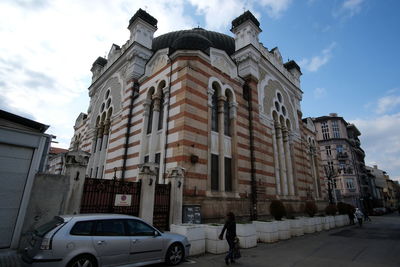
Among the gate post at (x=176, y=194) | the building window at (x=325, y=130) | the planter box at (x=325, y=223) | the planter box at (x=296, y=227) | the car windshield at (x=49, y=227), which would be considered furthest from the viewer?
the building window at (x=325, y=130)

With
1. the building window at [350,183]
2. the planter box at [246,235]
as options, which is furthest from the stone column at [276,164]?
the building window at [350,183]

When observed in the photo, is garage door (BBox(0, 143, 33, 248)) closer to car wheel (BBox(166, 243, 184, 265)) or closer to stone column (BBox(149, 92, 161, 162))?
car wheel (BBox(166, 243, 184, 265))

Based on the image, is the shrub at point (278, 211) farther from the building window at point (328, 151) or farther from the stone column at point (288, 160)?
the building window at point (328, 151)

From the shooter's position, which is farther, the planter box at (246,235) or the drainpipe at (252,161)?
the drainpipe at (252,161)

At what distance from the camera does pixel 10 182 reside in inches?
288

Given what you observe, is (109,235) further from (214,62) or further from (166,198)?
(214,62)

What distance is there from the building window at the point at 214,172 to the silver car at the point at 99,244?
6541mm

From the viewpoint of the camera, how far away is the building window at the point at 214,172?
523 inches

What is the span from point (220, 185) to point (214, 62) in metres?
8.54

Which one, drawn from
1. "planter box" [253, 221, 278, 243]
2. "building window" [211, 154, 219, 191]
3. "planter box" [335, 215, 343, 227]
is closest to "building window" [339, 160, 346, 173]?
"planter box" [335, 215, 343, 227]

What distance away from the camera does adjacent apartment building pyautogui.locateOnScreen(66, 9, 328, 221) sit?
1279cm

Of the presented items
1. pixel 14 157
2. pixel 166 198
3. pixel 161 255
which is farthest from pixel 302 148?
pixel 14 157

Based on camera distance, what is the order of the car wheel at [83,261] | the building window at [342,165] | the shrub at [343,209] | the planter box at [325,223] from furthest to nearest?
1. the building window at [342,165]
2. the shrub at [343,209]
3. the planter box at [325,223]
4. the car wheel at [83,261]

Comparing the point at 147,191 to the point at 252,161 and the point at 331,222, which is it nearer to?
the point at 252,161
